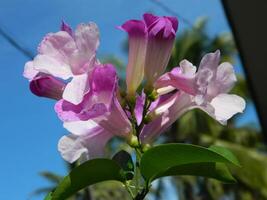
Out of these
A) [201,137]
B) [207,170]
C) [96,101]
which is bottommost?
[201,137]

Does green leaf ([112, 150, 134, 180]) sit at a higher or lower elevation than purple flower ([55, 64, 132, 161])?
lower

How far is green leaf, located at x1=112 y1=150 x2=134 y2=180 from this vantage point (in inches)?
19.6

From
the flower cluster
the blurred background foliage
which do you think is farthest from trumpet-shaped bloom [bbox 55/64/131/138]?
the blurred background foliage

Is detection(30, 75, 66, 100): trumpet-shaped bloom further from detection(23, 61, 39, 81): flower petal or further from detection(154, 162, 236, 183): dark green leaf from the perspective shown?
detection(154, 162, 236, 183): dark green leaf

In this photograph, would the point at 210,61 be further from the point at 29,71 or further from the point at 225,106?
the point at 29,71

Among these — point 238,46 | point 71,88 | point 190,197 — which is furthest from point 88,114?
point 190,197

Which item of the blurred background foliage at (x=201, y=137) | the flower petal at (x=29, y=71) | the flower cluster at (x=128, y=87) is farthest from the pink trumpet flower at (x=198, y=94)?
the blurred background foliage at (x=201, y=137)

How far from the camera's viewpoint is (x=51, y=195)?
1.56 feet

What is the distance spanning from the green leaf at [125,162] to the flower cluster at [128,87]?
0.06 ft

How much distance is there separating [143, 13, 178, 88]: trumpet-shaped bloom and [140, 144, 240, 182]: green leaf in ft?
0.25

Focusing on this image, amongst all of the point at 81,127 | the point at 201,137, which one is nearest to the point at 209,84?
the point at 81,127

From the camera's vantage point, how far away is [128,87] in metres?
0.51

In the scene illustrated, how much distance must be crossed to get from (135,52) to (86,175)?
12 cm

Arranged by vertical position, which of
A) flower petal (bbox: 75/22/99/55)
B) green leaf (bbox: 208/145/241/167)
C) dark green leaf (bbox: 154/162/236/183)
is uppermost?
flower petal (bbox: 75/22/99/55)
